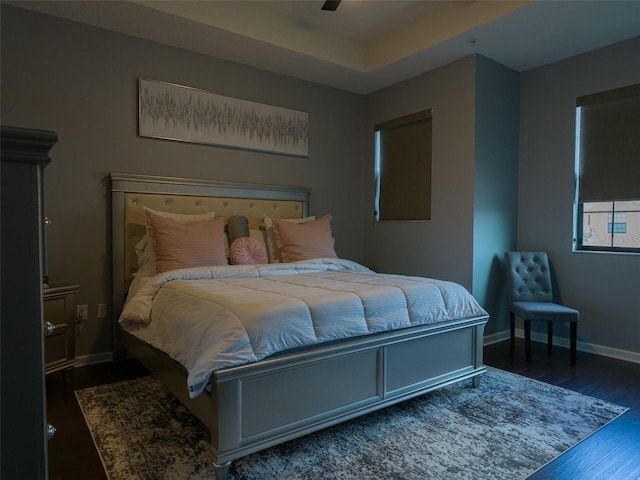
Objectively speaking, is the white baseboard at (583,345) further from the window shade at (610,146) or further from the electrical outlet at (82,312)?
the electrical outlet at (82,312)

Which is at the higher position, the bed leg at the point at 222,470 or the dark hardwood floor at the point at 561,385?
the bed leg at the point at 222,470

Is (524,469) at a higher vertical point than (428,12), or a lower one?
lower

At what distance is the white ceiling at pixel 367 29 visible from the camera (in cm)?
290

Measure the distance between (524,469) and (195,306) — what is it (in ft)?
5.48

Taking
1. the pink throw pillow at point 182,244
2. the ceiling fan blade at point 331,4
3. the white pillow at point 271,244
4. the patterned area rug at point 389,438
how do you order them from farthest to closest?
the white pillow at point 271,244
the pink throw pillow at point 182,244
the ceiling fan blade at point 331,4
the patterned area rug at point 389,438

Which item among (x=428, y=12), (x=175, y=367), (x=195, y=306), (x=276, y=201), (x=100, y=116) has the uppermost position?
(x=428, y=12)

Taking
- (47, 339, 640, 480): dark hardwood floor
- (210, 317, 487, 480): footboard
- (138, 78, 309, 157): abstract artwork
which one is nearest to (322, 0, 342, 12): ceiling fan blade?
(138, 78, 309, 157): abstract artwork

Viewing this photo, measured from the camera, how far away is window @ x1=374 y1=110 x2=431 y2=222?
13.5 ft

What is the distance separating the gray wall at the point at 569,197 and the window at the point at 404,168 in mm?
938

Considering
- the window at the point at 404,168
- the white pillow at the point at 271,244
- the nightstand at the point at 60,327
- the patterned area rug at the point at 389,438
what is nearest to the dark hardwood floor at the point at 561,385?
the patterned area rug at the point at 389,438

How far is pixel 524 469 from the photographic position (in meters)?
1.76

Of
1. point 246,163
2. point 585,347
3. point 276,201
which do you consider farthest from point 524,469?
point 246,163

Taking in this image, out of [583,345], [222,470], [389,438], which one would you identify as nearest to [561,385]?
[583,345]

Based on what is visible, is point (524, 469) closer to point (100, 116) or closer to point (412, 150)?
point (412, 150)
